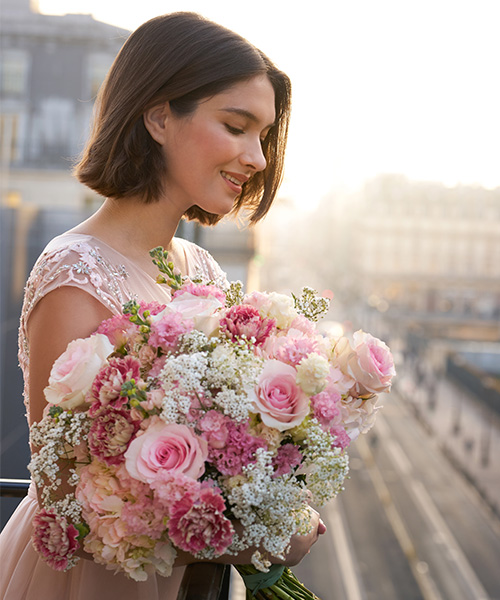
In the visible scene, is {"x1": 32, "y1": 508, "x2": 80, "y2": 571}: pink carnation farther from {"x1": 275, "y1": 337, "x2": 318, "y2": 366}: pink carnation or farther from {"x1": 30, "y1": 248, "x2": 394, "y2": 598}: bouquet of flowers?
{"x1": 275, "y1": 337, "x2": 318, "y2": 366}: pink carnation

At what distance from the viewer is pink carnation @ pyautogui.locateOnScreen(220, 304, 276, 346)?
964 millimetres

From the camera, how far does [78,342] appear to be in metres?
0.96

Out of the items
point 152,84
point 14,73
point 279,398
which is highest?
point 14,73

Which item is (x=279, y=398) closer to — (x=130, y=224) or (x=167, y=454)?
(x=167, y=454)

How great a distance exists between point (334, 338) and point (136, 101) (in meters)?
0.57

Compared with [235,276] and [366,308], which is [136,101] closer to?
[235,276]

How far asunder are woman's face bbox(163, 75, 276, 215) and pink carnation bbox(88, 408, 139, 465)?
522 millimetres

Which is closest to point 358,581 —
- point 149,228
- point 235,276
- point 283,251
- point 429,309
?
point 235,276

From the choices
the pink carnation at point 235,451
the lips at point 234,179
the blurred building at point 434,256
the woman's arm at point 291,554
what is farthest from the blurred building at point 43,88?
the blurred building at point 434,256

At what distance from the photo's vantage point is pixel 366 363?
100 cm

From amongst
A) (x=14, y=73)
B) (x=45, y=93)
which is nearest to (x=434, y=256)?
(x=45, y=93)

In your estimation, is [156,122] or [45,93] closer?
[156,122]

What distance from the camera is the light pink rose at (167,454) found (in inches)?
33.6

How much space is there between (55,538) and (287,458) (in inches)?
12.7
